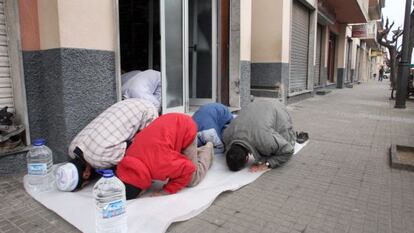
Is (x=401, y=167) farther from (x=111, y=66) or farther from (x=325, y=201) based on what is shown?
(x=111, y=66)

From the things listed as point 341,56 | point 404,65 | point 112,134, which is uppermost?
point 341,56

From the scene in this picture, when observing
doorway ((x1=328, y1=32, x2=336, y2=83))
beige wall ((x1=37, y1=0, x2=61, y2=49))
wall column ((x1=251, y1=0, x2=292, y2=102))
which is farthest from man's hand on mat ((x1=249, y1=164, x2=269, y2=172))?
doorway ((x1=328, y1=32, x2=336, y2=83))

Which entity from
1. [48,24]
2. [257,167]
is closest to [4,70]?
[48,24]

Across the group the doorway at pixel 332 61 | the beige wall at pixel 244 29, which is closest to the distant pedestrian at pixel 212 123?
the beige wall at pixel 244 29

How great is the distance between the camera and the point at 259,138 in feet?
11.7

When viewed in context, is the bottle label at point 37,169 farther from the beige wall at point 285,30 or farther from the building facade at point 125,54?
the beige wall at point 285,30

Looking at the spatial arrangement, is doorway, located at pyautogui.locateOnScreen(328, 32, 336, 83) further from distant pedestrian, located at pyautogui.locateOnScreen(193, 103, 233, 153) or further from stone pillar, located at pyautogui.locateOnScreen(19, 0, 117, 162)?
stone pillar, located at pyautogui.locateOnScreen(19, 0, 117, 162)

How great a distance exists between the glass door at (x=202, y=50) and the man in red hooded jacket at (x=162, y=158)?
333 cm

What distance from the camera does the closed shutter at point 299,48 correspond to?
10.2m

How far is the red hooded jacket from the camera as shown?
273 cm

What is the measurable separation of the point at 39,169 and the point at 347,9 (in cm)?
1543

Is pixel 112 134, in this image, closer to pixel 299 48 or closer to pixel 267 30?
pixel 267 30

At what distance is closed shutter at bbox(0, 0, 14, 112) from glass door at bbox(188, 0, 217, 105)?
11.0ft

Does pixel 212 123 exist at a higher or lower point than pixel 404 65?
lower
